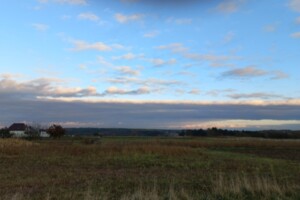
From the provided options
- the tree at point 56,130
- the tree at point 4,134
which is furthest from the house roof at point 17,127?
the tree at point 56,130

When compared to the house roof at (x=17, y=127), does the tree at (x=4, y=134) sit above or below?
below

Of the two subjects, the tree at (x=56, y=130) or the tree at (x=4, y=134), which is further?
the tree at (x=56, y=130)

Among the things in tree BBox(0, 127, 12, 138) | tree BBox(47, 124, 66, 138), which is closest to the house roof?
tree BBox(0, 127, 12, 138)

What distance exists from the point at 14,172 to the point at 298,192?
13926 mm

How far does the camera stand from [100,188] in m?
14.6

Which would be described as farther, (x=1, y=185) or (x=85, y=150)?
(x=85, y=150)

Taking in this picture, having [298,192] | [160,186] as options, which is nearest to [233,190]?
[298,192]

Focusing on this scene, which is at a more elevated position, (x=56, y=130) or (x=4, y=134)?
(x=56, y=130)

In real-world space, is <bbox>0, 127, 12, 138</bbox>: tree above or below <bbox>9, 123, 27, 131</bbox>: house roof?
below

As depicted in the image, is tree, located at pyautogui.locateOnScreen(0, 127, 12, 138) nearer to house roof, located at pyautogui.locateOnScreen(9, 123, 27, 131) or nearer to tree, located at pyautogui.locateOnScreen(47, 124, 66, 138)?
tree, located at pyautogui.locateOnScreen(47, 124, 66, 138)

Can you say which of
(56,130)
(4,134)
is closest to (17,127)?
(56,130)

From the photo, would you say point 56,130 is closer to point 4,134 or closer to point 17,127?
point 4,134

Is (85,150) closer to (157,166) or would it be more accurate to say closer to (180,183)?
(157,166)

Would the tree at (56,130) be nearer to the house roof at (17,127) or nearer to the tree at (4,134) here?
the tree at (4,134)
